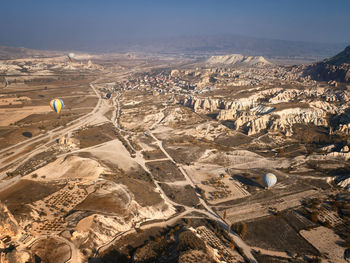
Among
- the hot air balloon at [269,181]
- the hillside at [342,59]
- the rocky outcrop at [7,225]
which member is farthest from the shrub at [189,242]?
the hillside at [342,59]

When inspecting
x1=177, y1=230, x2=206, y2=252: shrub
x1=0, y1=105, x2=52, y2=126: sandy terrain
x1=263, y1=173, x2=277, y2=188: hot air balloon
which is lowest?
x1=177, y1=230, x2=206, y2=252: shrub

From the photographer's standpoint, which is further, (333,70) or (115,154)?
(333,70)

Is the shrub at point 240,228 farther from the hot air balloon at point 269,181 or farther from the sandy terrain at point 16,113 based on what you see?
the sandy terrain at point 16,113

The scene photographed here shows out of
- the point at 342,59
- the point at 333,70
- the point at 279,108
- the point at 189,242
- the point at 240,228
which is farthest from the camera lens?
the point at 342,59

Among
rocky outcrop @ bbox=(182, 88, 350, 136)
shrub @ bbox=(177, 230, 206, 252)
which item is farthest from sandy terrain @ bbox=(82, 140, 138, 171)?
rocky outcrop @ bbox=(182, 88, 350, 136)

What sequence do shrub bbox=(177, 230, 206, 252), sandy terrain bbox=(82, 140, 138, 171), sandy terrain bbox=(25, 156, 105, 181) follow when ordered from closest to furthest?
1. shrub bbox=(177, 230, 206, 252)
2. sandy terrain bbox=(25, 156, 105, 181)
3. sandy terrain bbox=(82, 140, 138, 171)

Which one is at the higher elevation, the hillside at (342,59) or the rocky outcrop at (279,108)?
the hillside at (342,59)

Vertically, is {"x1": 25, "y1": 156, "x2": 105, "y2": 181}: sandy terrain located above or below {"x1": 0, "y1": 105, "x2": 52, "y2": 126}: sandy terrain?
below

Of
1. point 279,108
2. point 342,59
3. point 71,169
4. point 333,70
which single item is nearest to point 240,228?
point 71,169

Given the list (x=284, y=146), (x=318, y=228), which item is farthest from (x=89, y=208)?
(x=284, y=146)

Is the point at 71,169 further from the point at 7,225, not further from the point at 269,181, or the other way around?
the point at 269,181

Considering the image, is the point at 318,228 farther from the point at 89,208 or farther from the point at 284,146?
the point at 89,208

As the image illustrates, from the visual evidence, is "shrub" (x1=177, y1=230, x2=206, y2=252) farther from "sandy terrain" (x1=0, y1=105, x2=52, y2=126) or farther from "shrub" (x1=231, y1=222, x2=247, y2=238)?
"sandy terrain" (x1=0, y1=105, x2=52, y2=126)
